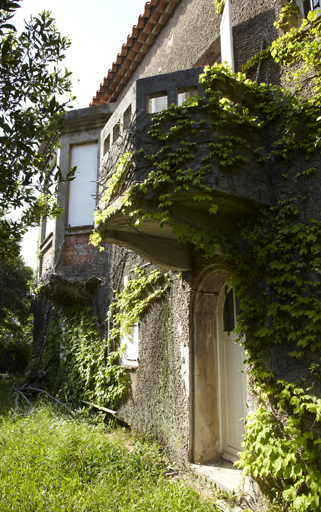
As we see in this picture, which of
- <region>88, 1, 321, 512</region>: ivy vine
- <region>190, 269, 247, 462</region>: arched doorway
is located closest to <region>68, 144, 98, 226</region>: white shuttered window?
<region>190, 269, 247, 462</region>: arched doorway

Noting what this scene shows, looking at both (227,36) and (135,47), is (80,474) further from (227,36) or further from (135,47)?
(135,47)

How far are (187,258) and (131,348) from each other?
8.23 feet

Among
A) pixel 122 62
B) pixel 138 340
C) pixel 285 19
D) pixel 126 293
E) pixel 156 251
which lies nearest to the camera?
pixel 285 19

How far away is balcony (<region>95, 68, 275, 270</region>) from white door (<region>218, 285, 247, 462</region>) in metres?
1.47

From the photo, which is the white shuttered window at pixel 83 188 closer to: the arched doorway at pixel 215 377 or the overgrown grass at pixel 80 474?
the arched doorway at pixel 215 377

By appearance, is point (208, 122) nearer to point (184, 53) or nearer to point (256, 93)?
point (256, 93)

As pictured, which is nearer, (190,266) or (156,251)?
(156,251)

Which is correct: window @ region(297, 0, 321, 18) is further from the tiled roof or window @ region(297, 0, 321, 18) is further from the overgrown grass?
the overgrown grass

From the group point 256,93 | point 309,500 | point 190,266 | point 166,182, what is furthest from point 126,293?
point 309,500

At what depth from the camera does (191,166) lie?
14.0ft

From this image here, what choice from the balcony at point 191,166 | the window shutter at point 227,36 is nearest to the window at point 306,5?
the window shutter at point 227,36

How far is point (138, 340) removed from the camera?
6.91 meters

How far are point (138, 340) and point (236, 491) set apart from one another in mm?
3163

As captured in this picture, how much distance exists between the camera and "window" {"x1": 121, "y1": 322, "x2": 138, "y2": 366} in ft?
23.0
